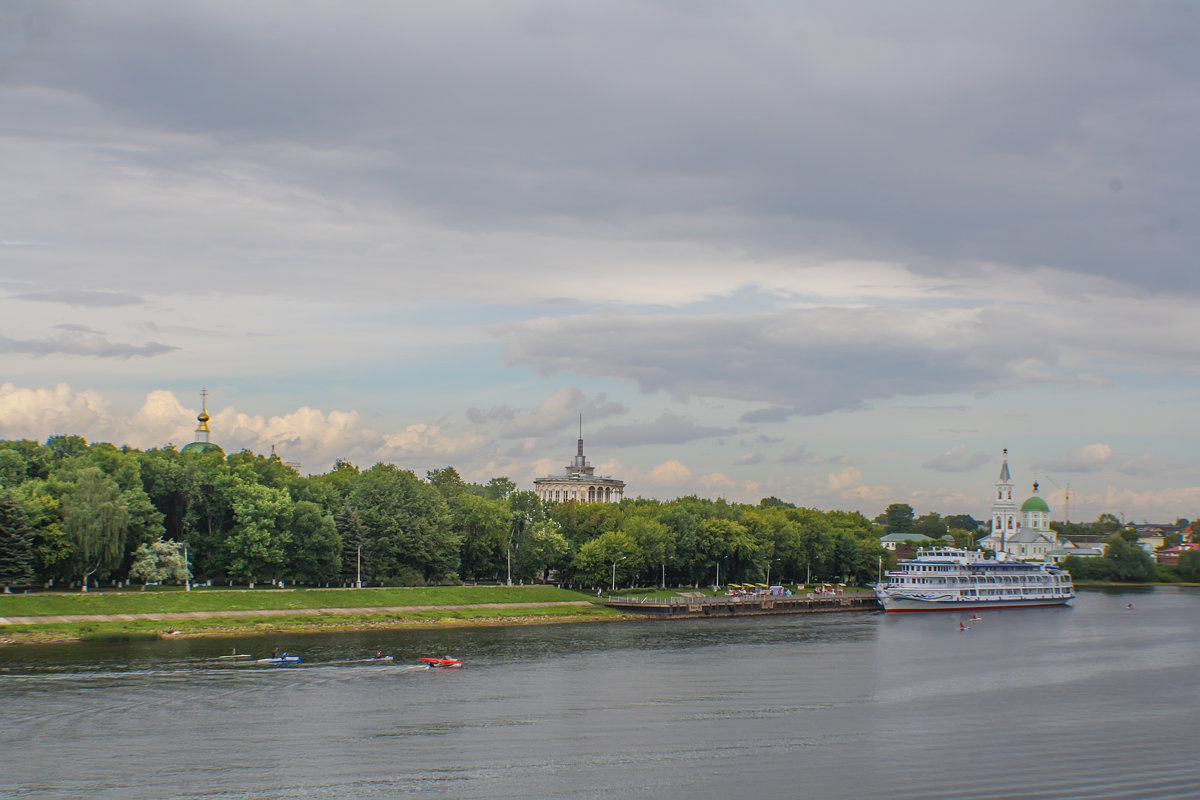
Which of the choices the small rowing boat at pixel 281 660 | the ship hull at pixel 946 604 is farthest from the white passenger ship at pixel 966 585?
the small rowing boat at pixel 281 660

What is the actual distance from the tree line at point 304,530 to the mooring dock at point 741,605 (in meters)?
8.68

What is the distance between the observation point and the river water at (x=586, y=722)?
49.1 meters

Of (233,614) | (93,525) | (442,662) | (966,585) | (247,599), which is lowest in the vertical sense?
(966,585)

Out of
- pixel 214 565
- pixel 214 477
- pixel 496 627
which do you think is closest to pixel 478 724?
pixel 496 627

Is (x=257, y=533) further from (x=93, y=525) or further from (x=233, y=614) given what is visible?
(x=93, y=525)

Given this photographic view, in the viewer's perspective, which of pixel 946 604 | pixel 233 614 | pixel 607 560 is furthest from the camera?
pixel 946 604

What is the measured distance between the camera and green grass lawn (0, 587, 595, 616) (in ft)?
307

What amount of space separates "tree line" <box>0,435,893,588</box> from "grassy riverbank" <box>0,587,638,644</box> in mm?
4624

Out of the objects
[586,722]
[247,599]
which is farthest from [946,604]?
[586,722]

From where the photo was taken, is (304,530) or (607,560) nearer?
(304,530)

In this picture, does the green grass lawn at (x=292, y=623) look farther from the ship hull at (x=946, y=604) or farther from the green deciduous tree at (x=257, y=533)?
the ship hull at (x=946, y=604)

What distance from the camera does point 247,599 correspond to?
106 meters

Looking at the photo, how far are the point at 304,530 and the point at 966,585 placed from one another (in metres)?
104

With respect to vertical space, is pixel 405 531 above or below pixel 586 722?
above
